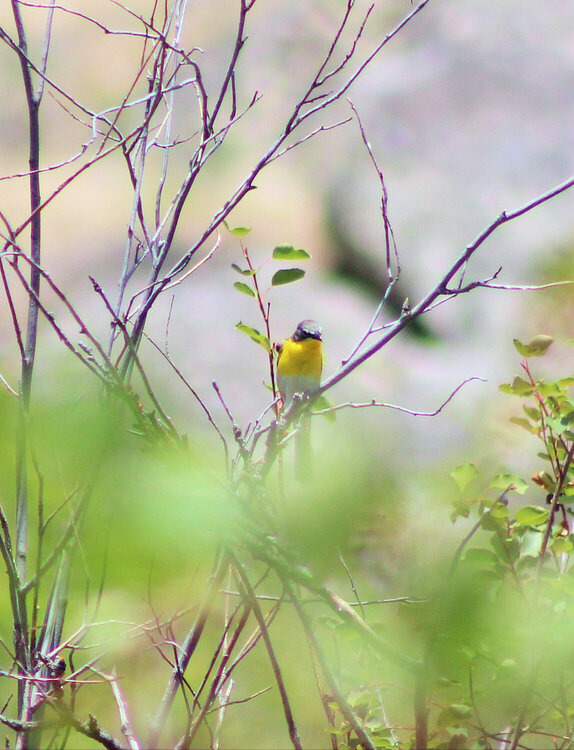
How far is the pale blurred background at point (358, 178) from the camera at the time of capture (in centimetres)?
614

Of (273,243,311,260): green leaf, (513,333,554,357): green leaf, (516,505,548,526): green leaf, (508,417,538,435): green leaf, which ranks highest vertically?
(273,243,311,260): green leaf

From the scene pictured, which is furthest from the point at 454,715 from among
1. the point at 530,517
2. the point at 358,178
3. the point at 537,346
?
the point at 358,178

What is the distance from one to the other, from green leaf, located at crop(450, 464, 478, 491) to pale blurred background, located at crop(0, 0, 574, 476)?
3857 mm

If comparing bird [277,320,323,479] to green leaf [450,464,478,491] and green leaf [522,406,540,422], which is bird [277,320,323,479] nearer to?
green leaf [522,406,540,422]

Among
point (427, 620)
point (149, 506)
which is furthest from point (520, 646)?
point (149, 506)

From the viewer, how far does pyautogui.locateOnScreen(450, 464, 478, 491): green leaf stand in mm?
1368

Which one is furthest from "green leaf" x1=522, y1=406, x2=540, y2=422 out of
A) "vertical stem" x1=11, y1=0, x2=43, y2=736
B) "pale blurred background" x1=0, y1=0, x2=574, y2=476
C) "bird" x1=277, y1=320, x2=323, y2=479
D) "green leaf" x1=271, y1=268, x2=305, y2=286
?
"pale blurred background" x1=0, y1=0, x2=574, y2=476

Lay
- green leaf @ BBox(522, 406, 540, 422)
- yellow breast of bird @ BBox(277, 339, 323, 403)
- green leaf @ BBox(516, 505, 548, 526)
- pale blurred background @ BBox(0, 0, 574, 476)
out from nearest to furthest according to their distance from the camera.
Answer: green leaf @ BBox(516, 505, 548, 526), green leaf @ BBox(522, 406, 540, 422), yellow breast of bird @ BBox(277, 339, 323, 403), pale blurred background @ BBox(0, 0, 574, 476)

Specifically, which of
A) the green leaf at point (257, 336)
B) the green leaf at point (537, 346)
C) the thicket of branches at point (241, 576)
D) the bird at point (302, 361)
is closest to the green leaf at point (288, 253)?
the thicket of branches at point (241, 576)

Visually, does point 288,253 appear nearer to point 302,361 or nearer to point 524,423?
point 524,423

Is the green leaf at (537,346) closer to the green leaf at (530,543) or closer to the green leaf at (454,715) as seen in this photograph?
the green leaf at (530,543)

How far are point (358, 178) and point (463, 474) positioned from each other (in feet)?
21.3

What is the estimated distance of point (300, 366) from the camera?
13.6ft

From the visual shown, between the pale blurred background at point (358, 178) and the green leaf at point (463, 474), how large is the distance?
12.7 feet
